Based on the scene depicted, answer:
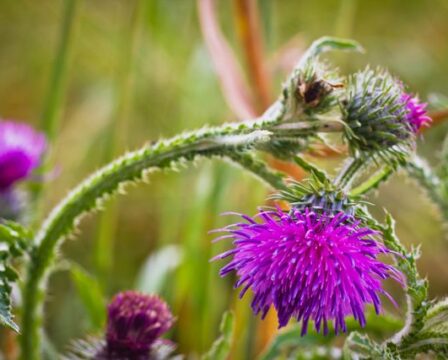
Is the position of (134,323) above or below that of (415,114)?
below

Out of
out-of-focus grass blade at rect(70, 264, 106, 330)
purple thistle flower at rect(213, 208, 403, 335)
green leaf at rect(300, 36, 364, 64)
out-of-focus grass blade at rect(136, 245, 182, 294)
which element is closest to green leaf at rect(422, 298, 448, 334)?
purple thistle flower at rect(213, 208, 403, 335)

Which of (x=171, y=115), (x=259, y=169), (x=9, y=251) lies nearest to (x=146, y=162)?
(x=259, y=169)

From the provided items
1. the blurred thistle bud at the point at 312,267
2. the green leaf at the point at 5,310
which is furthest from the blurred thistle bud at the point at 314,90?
the green leaf at the point at 5,310

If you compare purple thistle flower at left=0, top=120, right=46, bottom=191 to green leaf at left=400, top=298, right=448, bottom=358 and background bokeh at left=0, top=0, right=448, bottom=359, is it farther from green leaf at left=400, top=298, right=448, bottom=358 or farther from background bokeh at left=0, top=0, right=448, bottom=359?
green leaf at left=400, top=298, right=448, bottom=358

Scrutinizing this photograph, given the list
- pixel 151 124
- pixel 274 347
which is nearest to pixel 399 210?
pixel 151 124

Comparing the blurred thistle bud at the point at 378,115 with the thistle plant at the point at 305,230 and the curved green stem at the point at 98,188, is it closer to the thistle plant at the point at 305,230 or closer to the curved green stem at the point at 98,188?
the thistle plant at the point at 305,230

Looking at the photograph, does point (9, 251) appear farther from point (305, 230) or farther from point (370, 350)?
point (370, 350)
